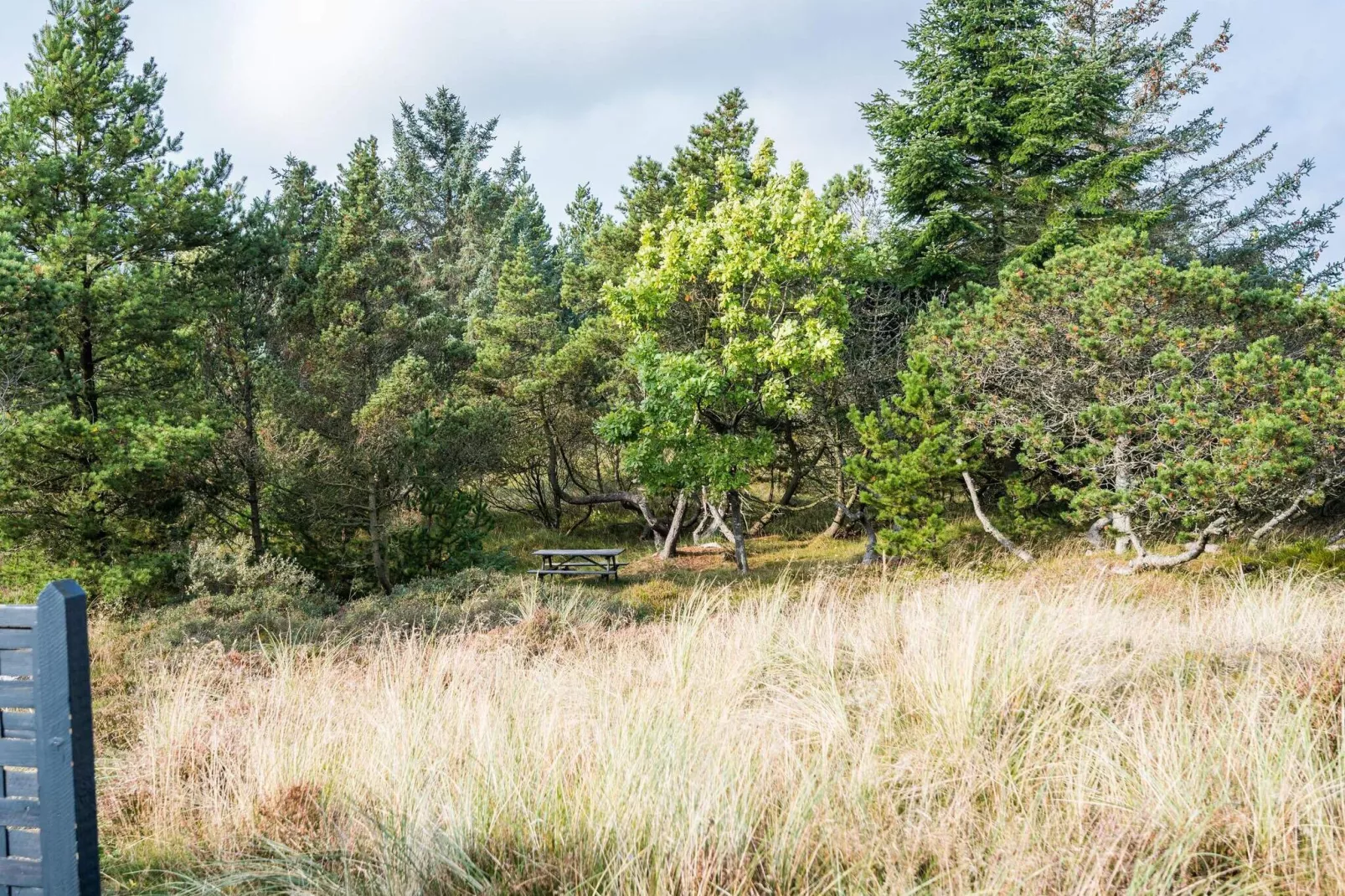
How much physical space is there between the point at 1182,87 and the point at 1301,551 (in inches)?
759

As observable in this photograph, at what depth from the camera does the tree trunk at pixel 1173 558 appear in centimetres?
986

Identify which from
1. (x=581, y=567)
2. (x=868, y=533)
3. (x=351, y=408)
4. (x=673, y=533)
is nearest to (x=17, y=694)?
(x=351, y=408)

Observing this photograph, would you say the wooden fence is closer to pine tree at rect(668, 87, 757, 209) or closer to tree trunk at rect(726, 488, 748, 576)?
tree trunk at rect(726, 488, 748, 576)

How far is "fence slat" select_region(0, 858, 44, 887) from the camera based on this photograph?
2.29 m

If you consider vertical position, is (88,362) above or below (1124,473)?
above

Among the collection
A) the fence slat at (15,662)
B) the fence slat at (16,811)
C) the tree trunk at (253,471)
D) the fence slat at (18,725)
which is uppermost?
the tree trunk at (253,471)

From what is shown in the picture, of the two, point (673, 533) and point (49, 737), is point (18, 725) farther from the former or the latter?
point (673, 533)

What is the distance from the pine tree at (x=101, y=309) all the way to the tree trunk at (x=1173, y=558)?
41.4ft

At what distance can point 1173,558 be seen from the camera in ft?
34.6

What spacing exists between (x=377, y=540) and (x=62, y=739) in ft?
40.1

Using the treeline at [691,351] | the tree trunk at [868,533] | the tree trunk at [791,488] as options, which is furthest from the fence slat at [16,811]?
the tree trunk at [791,488]

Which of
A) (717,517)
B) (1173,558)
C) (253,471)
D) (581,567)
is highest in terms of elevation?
(253,471)

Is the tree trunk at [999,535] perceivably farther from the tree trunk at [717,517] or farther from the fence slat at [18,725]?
the fence slat at [18,725]

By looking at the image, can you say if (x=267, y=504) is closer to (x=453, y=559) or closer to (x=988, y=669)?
(x=453, y=559)
